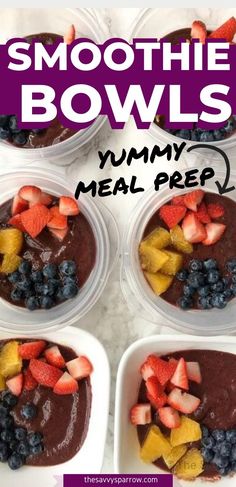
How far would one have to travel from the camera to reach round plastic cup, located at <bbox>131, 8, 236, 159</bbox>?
5.11ft

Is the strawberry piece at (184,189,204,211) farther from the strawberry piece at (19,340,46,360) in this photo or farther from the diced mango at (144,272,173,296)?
the strawberry piece at (19,340,46,360)

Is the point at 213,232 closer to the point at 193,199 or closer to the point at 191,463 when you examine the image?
the point at 193,199

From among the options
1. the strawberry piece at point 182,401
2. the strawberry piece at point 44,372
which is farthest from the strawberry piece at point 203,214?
the strawberry piece at point 44,372

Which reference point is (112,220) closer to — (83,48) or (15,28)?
(83,48)

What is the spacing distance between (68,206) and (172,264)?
12.1 inches

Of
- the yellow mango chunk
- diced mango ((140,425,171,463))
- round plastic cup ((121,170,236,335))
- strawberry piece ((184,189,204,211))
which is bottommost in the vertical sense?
the yellow mango chunk

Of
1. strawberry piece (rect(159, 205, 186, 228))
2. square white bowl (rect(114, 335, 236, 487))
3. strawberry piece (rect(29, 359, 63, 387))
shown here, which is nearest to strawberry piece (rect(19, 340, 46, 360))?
strawberry piece (rect(29, 359, 63, 387))

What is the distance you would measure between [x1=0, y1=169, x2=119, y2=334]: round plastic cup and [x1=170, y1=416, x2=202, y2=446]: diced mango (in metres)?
0.40

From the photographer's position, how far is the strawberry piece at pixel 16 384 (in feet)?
5.16

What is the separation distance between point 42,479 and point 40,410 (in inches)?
7.2

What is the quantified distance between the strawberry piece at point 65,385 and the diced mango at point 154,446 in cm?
24

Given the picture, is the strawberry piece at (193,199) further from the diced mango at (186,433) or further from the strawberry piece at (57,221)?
the diced mango at (186,433)

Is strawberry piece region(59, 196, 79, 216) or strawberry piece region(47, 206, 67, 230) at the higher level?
strawberry piece region(59, 196, 79, 216)

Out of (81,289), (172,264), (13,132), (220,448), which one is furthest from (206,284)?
(13,132)
